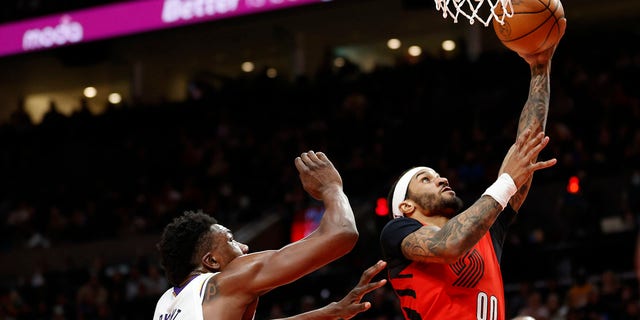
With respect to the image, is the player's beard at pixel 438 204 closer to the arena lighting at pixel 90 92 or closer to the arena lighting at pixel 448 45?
the arena lighting at pixel 448 45

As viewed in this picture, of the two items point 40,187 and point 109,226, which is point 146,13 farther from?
point 40,187

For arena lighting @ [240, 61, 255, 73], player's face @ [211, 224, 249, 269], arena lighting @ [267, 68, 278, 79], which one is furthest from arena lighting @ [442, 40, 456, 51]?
player's face @ [211, 224, 249, 269]

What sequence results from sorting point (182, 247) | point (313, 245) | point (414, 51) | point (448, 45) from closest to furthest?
point (313, 245) → point (182, 247) → point (448, 45) → point (414, 51)

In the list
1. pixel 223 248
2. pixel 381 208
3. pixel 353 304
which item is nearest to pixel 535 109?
pixel 353 304

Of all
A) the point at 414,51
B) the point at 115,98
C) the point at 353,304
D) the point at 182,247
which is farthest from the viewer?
the point at 115,98

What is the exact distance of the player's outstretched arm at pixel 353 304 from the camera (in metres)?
4.35

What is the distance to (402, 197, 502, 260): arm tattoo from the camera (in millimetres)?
4146

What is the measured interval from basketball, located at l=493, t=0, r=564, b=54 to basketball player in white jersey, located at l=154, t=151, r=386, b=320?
140 cm

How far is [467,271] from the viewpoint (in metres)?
4.46

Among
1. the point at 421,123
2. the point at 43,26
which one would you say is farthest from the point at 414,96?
the point at 43,26

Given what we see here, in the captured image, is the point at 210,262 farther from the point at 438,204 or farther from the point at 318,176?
the point at 438,204

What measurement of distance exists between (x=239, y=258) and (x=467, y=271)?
43.3 inches

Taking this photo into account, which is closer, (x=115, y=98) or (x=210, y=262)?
(x=210, y=262)

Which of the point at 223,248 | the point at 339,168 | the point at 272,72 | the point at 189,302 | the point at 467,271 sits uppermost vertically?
the point at 223,248
